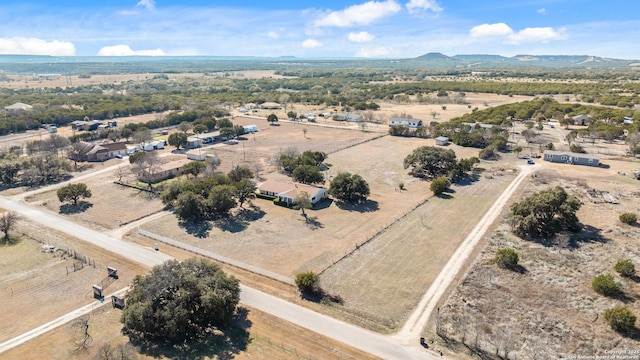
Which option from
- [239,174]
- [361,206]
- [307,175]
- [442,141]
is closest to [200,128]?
[239,174]

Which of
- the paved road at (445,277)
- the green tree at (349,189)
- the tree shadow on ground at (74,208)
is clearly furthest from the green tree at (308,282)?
the tree shadow on ground at (74,208)

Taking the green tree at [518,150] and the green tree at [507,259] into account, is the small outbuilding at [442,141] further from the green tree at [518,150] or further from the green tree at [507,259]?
the green tree at [507,259]

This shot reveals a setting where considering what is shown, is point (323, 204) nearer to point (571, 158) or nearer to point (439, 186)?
→ point (439, 186)

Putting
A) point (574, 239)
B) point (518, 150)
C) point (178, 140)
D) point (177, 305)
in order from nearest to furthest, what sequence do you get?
point (177, 305) < point (574, 239) < point (518, 150) < point (178, 140)

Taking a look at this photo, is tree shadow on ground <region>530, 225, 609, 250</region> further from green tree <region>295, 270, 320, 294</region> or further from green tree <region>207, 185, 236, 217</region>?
green tree <region>207, 185, 236, 217</region>

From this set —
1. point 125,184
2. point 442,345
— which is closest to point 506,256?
point 442,345

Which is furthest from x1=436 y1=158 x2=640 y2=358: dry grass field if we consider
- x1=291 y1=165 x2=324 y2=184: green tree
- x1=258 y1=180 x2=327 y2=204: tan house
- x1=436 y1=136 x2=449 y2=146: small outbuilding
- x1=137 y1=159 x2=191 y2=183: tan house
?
x1=137 y1=159 x2=191 y2=183: tan house
